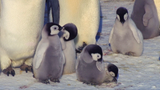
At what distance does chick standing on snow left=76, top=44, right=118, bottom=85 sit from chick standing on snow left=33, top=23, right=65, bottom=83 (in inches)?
7.5

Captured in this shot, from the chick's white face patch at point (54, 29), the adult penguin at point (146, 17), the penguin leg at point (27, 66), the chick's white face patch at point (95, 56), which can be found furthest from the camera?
the adult penguin at point (146, 17)

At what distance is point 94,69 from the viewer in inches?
102

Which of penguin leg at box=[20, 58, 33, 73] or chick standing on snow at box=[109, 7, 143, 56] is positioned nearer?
penguin leg at box=[20, 58, 33, 73]

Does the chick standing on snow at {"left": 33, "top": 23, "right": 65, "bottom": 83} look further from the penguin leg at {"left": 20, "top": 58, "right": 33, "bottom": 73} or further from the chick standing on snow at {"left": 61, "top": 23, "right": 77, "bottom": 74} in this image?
the penguin leg at {"left": 20, "top": 58, "right": 33, "bottom": 73}

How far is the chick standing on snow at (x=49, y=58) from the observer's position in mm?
2594

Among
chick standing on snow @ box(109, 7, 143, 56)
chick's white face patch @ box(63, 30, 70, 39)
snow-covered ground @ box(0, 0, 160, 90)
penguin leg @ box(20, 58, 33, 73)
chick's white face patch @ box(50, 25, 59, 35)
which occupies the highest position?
chick's white face patch @ box(50, 25, 59, 35)

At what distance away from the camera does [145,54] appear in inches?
140

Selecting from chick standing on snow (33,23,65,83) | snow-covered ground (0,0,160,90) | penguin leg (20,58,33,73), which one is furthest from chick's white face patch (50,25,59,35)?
penguin leg (20,58,33,73)

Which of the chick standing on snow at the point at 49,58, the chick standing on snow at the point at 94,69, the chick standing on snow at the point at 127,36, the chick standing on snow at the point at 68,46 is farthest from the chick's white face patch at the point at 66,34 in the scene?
the chick standing on snow at the point at 127,36

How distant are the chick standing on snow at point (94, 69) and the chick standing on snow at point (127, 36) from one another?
884mm

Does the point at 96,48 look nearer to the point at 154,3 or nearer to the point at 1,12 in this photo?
the point at 1,12

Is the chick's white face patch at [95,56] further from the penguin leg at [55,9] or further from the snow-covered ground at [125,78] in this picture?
the penguin leg at [55,9]

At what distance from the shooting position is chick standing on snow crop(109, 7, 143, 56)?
3.44 meters

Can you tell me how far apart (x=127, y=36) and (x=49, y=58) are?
3.85 ft
